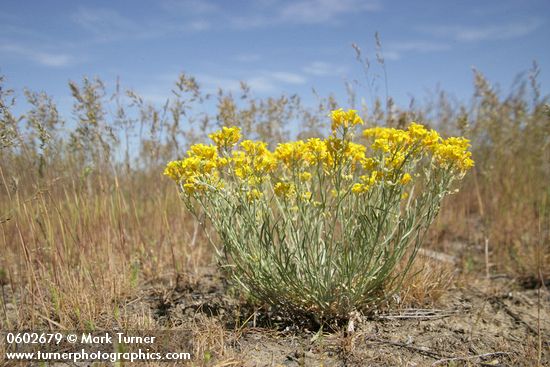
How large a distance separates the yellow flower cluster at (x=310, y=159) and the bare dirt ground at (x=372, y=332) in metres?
0.89

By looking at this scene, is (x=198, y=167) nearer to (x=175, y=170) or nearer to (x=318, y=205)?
(x=175, y=170)

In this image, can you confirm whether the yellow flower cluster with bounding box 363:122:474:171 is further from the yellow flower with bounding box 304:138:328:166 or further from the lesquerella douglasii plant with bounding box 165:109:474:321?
the yellow flower with bounding box 304:138:328:166

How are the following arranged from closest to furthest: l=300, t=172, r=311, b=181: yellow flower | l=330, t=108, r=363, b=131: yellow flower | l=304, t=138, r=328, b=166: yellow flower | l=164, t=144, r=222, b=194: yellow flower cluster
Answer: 1. l=330, t=108, r=363, b=131: yellow flower
2. l=304, t=138, r=328, b=166: yellow flower
3. l=164, t=144, r=222, b=194: yellow flower cluster
4. l=300, t=172, r=311, b=181: yellow flower

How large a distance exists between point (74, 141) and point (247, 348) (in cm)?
242

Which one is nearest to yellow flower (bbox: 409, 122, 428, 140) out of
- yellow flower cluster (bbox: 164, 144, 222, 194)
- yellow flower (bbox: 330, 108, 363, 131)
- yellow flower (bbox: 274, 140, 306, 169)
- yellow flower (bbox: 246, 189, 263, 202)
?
yellow flower (bbox: 330, 108, 363, 131)

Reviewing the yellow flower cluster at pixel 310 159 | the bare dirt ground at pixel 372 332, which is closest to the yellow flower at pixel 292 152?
the yellow flower cluster at pixel 310 159

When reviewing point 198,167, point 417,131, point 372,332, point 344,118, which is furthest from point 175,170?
point 372,332

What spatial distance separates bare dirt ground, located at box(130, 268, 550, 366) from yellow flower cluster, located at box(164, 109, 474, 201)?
89cm

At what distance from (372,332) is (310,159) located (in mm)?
1231

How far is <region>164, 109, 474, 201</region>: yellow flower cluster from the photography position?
2.12 metres

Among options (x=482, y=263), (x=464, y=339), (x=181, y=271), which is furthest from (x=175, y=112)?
(x=482, y=263)

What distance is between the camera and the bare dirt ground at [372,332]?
213cm

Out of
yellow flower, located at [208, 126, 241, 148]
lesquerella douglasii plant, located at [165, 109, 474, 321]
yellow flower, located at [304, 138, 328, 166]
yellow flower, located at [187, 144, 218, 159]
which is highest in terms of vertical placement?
yellow flower, located at [208, 126, 241, 148]

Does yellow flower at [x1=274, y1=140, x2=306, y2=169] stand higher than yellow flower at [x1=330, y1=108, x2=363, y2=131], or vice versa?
yellow flower at [x1=330, y1=108, x2=363, y2=131]
